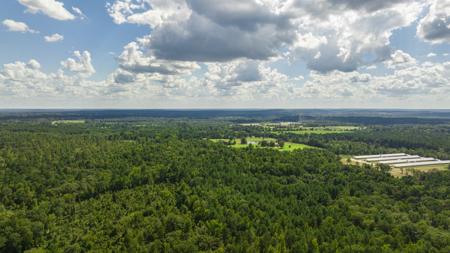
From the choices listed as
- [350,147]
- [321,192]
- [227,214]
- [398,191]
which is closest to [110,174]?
[227,214]

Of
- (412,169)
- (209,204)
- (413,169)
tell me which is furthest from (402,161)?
(209,204)

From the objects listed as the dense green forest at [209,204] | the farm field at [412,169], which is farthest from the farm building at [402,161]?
the dense green forest at [209,204]

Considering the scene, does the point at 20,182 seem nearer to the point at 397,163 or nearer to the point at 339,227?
the point at 339,227

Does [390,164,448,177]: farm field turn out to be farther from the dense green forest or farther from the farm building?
the dense green forest

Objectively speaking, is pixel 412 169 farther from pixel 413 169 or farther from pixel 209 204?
pixel 209 204

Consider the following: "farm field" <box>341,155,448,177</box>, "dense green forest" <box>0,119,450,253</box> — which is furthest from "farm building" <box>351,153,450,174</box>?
"dense green forest" <box>0,119,450,253</box>

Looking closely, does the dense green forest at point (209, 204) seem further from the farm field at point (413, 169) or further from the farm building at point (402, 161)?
the farm building at point (402, 161)
